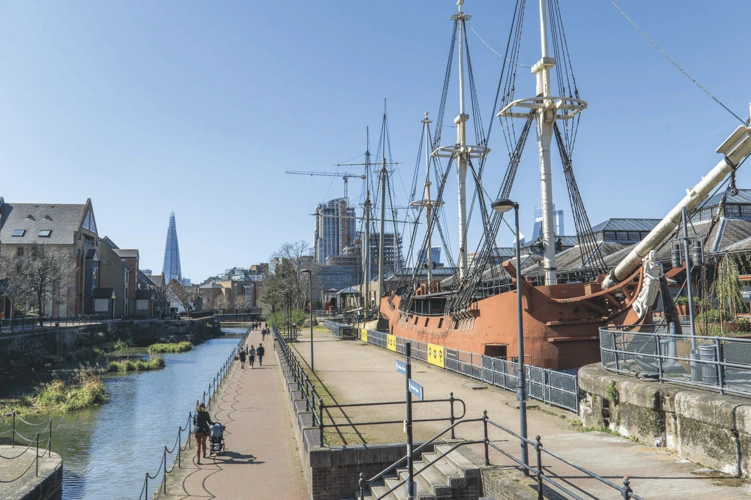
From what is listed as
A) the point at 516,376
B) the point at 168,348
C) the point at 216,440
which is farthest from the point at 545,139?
the point at 168,348

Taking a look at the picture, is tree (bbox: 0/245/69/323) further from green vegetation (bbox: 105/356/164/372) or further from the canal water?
the canal water

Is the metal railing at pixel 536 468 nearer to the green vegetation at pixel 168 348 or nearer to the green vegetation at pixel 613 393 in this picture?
the green vegetation at pixel 613 393

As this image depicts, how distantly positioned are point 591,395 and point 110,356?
5032cm

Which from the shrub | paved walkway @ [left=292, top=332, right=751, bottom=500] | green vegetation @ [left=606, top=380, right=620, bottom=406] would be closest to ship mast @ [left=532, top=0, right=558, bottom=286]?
the shrub

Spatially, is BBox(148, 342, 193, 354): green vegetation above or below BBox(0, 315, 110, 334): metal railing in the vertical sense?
below

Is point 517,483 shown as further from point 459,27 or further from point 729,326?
point 459,27

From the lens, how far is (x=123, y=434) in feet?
72.3

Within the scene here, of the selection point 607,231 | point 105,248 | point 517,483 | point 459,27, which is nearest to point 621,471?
point 517,483

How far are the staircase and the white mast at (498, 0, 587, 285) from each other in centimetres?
1587

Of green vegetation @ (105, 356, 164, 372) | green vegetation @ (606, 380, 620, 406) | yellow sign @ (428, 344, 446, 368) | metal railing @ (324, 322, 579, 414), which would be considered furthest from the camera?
green vegetation @ (105, 356, 164, 372)

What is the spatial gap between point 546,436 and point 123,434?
55.2 feet

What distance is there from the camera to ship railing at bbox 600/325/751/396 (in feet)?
31.2

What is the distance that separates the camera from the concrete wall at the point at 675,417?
8.64m

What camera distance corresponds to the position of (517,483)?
8.62m
